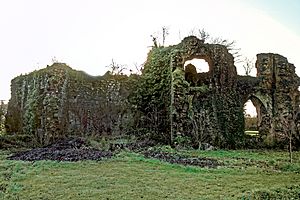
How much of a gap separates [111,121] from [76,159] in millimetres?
9880

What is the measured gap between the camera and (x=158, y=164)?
1266 cm

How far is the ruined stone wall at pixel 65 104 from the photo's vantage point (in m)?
21.9

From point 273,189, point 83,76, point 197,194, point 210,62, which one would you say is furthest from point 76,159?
point 210,62

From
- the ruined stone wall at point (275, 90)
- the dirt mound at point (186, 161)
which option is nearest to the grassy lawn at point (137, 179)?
the dirt mound at point (186, 161)

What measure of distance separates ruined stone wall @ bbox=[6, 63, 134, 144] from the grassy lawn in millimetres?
8644

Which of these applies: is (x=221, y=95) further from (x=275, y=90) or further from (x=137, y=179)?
(x=137, y=179)

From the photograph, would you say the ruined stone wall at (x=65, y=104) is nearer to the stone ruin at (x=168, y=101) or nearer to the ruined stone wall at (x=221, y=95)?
the stone ruin at (x=168, y=101)

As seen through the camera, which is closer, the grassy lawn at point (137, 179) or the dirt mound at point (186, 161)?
the grassy lawn at point (137, 179)

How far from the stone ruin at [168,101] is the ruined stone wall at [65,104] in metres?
0.06

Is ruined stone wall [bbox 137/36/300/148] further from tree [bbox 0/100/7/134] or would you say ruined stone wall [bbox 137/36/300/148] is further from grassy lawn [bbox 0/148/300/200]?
tree [bbox 0/100/7/134]

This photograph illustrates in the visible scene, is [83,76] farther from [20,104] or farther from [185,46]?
[185,46]

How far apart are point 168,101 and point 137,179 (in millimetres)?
12969

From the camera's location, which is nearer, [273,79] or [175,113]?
[175,113]

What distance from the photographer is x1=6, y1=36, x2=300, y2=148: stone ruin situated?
22.0m
